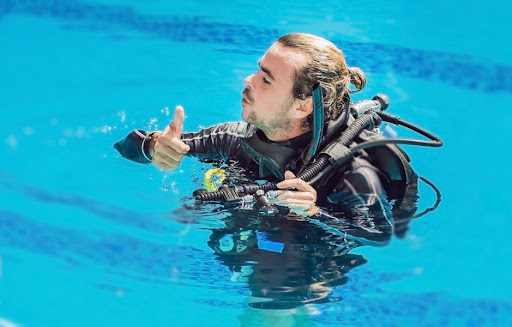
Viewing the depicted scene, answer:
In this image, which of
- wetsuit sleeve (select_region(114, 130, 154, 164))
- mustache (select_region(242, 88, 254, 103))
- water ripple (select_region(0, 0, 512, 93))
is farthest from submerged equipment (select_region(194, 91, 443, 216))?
water ripple (select_region(0, 0, 512, 93))

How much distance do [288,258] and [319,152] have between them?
0.39 meters

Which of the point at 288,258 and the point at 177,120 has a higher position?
the point at 177,120

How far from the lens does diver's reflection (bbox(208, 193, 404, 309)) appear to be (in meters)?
2.41

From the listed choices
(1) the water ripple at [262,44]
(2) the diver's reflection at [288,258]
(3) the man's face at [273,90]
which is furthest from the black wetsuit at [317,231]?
(1) the water ripple at [262,44]

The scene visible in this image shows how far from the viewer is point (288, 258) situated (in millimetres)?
2418

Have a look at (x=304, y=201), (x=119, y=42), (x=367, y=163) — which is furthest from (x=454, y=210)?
(x=119, y=42)

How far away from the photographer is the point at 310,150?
2.33m

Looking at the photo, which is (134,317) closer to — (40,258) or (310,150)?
(40,258)

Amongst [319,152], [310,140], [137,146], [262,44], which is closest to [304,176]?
[319,152]

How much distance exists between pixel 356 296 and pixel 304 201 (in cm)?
68

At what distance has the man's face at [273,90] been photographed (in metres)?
2.41

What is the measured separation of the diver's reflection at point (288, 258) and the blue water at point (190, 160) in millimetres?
46

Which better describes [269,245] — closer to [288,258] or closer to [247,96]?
[288,258]

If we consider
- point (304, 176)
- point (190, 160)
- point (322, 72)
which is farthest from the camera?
point (190, 160)
